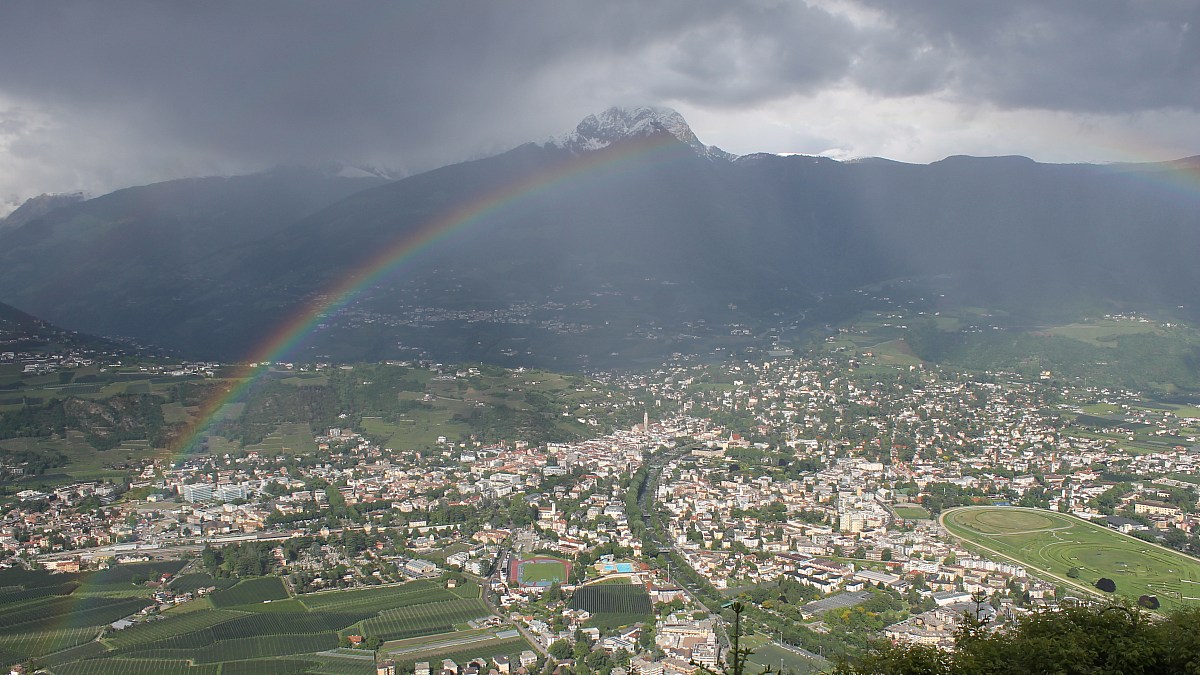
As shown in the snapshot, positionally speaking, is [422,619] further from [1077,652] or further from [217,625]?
[1077,652]

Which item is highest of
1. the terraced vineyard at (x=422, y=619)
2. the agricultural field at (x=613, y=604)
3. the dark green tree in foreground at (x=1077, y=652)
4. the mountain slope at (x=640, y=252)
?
the mountain slope at (x=640, y=252)

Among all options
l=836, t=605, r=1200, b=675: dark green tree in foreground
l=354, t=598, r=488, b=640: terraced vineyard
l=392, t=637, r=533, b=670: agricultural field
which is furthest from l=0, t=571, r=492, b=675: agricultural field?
l=836, t=605, r=1200, b=675: dark green tree in foreground

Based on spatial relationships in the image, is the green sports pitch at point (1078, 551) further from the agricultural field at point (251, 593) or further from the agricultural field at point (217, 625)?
the agricultural field at point (251, 593)

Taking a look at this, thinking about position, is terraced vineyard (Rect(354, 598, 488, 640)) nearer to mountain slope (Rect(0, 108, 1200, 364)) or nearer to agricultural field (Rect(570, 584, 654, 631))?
agricultural field (Rect(570, 584, 654, 631))

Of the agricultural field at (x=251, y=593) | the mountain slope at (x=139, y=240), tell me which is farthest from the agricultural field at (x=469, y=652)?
the mountain slope at (x=139, y=240)

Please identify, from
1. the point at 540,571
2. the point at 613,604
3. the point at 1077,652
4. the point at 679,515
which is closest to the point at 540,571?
the point at 540,571

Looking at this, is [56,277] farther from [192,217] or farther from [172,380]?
[172,380]

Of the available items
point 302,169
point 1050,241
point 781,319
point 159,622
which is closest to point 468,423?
point 159,622
